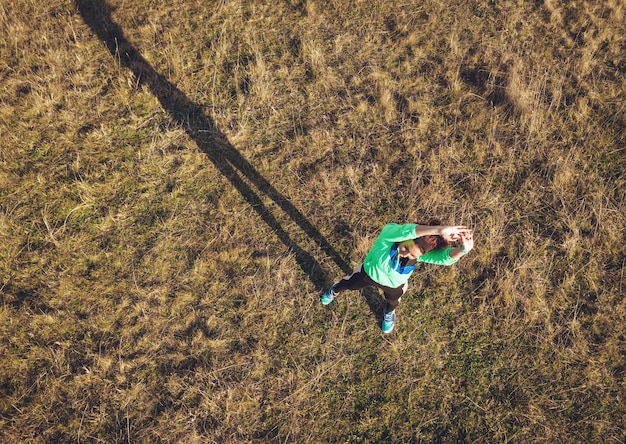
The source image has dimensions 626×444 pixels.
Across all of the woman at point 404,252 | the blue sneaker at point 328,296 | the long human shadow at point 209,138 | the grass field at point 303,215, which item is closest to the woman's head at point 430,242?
the woman at point 404,252

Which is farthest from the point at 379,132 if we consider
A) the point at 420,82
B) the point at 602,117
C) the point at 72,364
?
the point at 72,364

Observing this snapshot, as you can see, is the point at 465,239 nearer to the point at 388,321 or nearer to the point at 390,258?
the point at 390,258

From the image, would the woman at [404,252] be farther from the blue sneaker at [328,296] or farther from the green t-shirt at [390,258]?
the blue sneaker at [328,296]

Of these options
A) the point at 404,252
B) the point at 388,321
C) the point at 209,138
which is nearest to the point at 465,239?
the point at 404,252

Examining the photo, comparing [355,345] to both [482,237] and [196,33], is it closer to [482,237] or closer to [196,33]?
[482,237]

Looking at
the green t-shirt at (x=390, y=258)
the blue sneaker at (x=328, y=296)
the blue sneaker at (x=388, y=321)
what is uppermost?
the green t-shirt at (x=390, y=258)

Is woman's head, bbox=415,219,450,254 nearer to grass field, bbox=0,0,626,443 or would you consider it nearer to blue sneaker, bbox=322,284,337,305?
blue sneaker, bbox=322,284,337,305

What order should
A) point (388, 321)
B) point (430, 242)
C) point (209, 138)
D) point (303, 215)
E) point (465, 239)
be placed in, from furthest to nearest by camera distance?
1. point (209, 138)
2. point (303, 215)
3. point (388, 321)
4. point (430, 242)
5. point (465, 239)

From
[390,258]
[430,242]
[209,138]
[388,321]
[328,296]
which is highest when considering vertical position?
[209,138]
